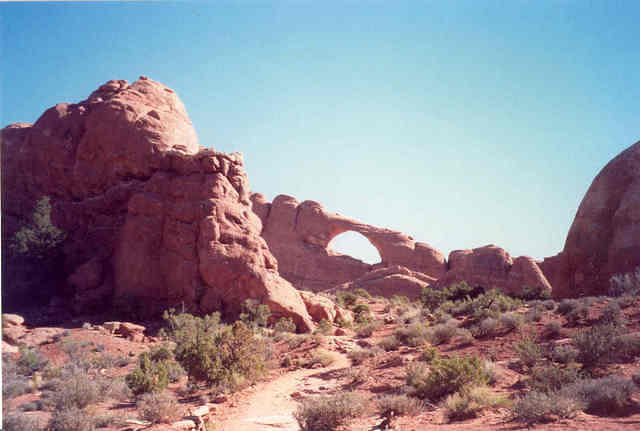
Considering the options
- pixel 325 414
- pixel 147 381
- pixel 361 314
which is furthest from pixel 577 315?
pixel 361 314

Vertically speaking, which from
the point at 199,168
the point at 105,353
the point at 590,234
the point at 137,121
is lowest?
the point at 105,353

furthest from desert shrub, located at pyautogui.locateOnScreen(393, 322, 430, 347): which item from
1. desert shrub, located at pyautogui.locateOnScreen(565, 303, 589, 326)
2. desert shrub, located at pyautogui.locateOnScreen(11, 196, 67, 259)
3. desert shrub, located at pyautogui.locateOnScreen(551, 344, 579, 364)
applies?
desert shrub, located at pyautogui.locateOnScreen(11, 196, 67, 259)

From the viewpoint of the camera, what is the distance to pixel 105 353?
12250mm

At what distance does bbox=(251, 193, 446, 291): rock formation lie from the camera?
38.1 m

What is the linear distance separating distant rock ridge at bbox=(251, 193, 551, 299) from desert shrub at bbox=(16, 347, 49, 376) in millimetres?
25970

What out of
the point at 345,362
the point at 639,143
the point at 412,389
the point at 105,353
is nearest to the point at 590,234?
the point at 639,143

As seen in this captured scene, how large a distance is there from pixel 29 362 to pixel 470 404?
11.1 meters

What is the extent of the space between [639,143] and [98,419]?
911 inches

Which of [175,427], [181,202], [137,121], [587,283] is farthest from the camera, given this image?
[137,121]

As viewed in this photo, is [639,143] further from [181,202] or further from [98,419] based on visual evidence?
[98,419]

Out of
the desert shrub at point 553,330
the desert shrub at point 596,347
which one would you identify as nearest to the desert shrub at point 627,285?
the desert shrub at point 553,330

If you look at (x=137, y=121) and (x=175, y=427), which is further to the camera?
(x=137, y=121)

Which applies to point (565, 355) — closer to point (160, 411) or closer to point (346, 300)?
point (160, 411)

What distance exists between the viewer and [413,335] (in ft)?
43.3
